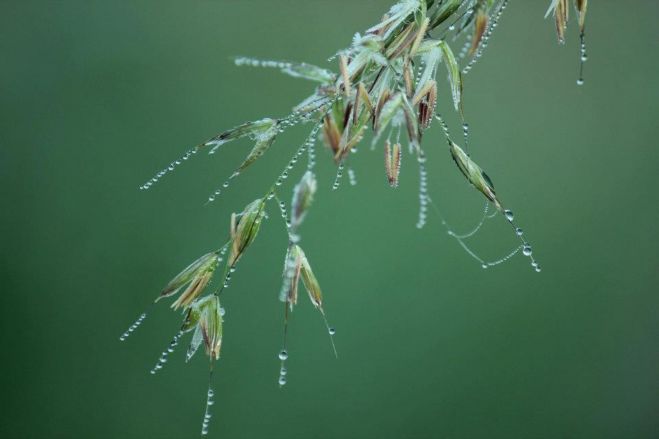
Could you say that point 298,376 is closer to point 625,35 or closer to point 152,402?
point 152,402

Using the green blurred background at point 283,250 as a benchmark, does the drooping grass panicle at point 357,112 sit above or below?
below

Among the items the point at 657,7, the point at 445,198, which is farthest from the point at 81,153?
the point at 657,7

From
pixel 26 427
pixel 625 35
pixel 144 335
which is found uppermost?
pixel 625 35

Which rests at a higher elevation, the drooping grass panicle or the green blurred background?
the green blurred background

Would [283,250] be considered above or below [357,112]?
above

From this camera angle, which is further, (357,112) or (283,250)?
(283,250)

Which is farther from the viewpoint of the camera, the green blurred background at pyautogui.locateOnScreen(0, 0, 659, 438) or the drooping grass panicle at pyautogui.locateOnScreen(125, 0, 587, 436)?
the green blurred background at pyautogui.locateOnScreen(0, 0, 659, 438)

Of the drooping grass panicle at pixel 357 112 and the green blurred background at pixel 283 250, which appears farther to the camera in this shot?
the green blurred background at pixel 283 250

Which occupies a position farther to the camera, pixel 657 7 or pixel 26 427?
pixel 657 7
